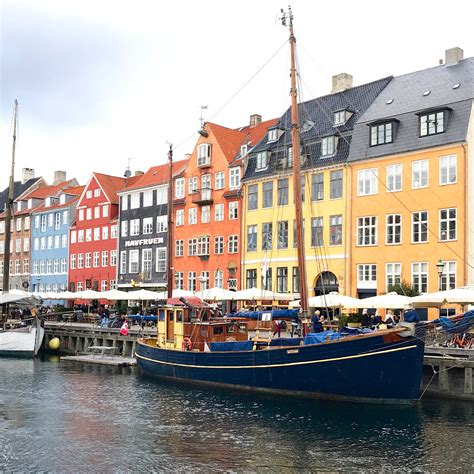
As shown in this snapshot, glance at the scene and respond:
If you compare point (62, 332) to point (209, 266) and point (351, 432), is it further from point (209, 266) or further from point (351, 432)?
point (351, 432)

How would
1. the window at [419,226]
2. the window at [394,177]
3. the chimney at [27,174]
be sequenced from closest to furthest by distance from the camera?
the window at [419,226] < the window at [394,177] < the chimney at [27,174]

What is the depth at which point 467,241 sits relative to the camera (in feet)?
126

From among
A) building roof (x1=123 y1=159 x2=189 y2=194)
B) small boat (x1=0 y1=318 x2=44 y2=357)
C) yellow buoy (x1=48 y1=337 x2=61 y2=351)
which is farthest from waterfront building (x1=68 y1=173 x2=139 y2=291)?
small boat (x1=0 y1=318 x2=44 y2=357)

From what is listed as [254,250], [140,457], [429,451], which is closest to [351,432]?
[429,451]

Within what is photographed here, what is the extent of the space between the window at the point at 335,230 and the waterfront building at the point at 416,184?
1069 mm

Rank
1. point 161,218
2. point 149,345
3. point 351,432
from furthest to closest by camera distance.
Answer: point 161,218
point 149,345
point 351,432

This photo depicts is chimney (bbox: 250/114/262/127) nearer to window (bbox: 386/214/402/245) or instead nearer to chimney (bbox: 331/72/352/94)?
chimney (bbox: 331/72/352/94)

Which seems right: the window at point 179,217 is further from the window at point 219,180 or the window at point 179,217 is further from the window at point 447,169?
the window at point 447,169

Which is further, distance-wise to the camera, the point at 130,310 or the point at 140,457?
the point at 130,310

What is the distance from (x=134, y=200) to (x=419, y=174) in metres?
30.9

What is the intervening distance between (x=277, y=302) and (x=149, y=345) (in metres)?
14.3

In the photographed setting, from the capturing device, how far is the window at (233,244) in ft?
172

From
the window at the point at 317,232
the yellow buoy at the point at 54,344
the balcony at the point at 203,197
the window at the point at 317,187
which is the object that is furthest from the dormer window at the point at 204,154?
the yellow buoy at the point at 54,344

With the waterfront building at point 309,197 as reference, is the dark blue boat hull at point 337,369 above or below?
below
